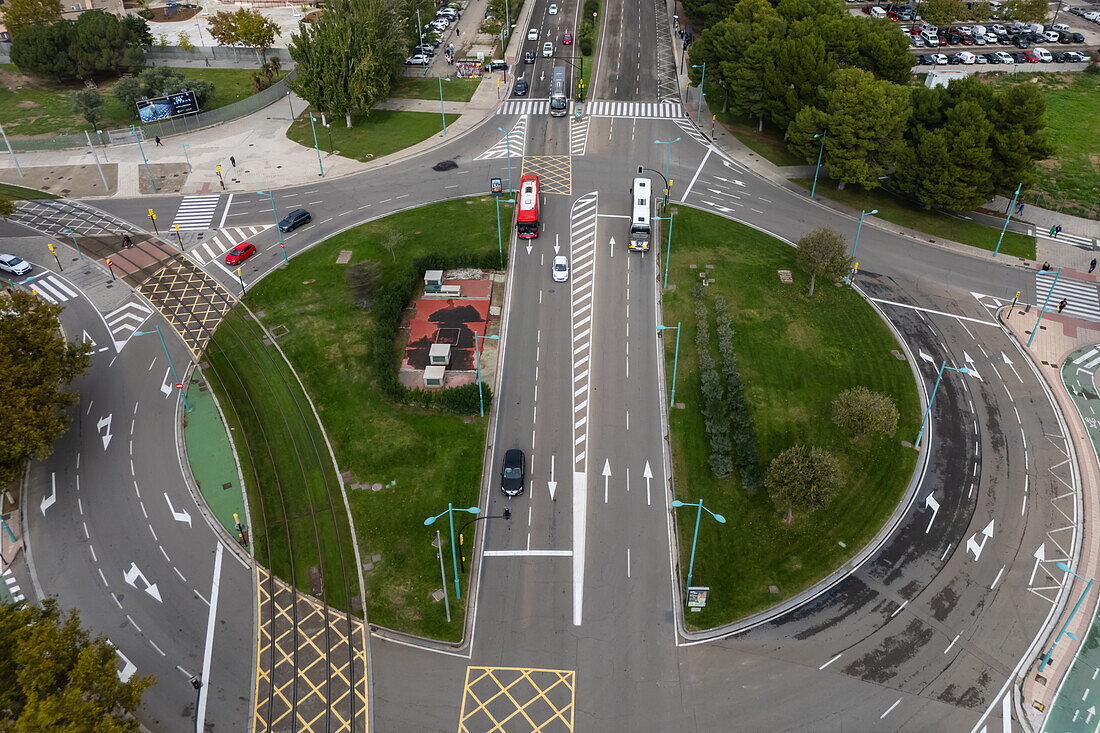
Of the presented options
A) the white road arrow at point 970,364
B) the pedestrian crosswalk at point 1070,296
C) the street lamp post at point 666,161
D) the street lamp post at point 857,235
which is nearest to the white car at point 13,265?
the street lamp post at point 666,161

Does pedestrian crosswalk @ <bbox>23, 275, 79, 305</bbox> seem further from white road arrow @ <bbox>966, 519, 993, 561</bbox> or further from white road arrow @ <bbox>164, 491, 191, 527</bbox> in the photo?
white road arrow @ <bbox>966, 519, 993, 561</bbox>

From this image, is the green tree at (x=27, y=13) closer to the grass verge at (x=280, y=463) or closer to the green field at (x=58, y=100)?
the green field at (x=58, y=100)

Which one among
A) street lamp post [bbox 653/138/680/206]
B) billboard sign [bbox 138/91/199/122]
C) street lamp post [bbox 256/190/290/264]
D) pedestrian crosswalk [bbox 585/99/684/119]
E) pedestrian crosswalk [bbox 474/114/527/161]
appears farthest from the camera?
pedestrian crosswalk [bbox 585/99/684/119]

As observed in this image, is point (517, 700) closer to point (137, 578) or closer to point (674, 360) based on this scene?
point (137, 578)

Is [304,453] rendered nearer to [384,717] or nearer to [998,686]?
[384,717]

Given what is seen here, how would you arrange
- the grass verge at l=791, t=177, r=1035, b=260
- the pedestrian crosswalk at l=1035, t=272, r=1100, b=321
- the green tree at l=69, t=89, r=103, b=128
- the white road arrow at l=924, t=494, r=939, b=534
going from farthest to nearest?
the green tree at l=69, t=89, r=103, b=128 < the grass verge at l=791, t=177, r=1035, b=260 < the pedestrian crosswalk at l=1035, t=272, r=1100, b=321 < the white road arrow at l=924, t=494, r=939, b=534

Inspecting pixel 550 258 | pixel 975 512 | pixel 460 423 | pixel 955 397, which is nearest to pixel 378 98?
pixel 550 258

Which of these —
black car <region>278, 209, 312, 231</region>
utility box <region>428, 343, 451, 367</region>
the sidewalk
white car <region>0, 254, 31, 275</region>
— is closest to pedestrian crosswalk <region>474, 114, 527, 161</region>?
black car <region>278, 209, 312, 231</region>
